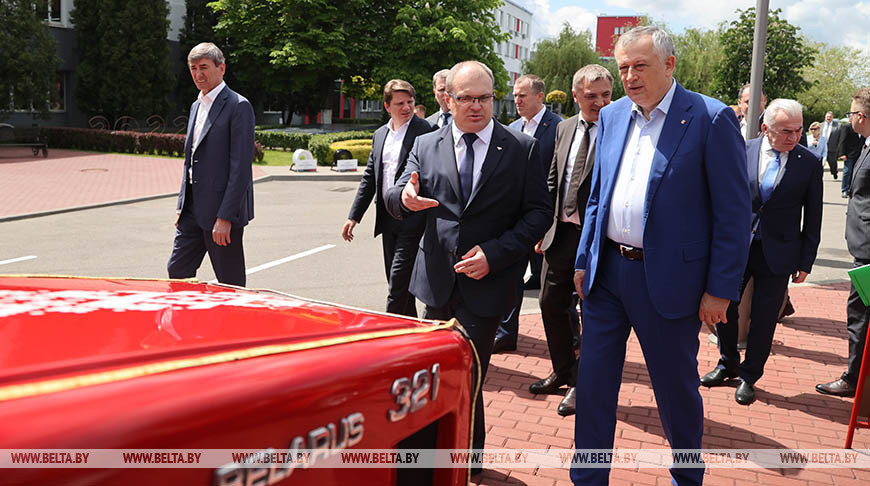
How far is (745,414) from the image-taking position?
4.52m

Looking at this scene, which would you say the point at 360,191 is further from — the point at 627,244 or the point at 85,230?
the point at 85,230

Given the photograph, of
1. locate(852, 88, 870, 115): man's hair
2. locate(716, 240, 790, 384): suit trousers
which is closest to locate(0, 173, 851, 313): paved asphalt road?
locate(716, 240, 790, 384): suit trousers

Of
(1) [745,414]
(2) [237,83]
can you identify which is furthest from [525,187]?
(2) [237,83]

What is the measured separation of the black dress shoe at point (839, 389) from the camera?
15.9 ft

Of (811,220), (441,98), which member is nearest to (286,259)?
(441,98)

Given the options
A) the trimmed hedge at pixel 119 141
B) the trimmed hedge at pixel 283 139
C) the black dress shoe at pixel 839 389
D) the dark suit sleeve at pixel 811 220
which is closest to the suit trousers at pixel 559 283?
the dark suit sleeve at pixel 811 220

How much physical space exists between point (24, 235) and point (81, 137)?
17.9 meters

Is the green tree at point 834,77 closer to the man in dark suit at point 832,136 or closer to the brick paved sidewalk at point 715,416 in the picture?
the man in dark suit at point 832,136

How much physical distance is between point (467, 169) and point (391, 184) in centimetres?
193

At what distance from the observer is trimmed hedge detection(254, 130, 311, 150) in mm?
27312

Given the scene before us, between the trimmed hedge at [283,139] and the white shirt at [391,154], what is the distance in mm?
22323

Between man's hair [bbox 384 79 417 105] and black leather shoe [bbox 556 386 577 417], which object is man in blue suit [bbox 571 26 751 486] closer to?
black leather shoe [bbox 556 386 577 417]

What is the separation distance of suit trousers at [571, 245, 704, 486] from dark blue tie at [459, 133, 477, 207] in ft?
2.31

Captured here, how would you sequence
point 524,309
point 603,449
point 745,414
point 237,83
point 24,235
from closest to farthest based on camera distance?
point 603,449
point 745,414
point 524,309
point 24,235
point 237,83
